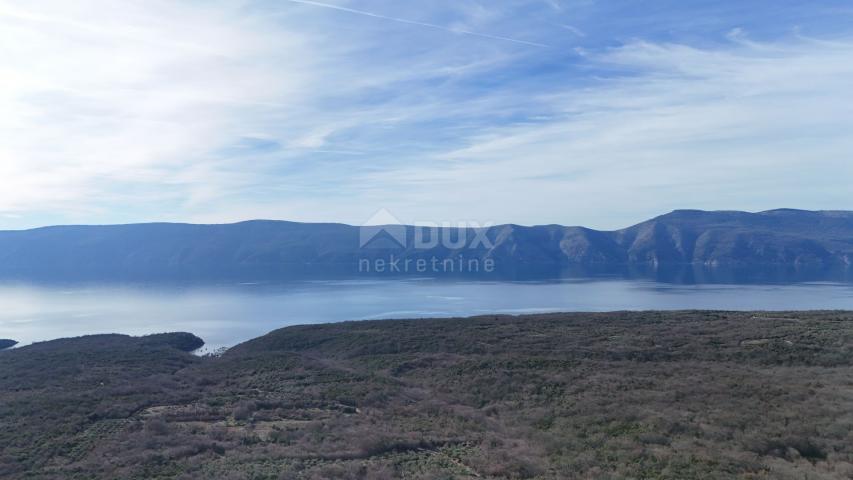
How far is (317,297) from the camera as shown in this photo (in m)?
93.1

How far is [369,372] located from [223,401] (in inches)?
317

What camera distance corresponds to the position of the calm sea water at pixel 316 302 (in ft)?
210

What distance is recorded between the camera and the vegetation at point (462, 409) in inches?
562

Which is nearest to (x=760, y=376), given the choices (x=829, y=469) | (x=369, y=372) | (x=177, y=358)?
(x=829, y=469)

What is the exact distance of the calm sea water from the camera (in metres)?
64.1

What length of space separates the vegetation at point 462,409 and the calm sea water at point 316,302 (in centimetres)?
2480

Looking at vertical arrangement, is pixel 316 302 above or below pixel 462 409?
below

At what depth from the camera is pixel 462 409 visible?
20.8 meters

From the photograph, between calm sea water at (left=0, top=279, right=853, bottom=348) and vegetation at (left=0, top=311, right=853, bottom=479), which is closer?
vegetation at (left=0, top=311, right=853, bottom=479)

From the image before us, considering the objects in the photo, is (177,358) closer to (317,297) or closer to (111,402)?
(111,402)

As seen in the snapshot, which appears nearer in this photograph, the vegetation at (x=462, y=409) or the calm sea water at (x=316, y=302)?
the vegetation at (x=462, y=409)

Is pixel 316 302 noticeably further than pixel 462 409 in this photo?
Yes

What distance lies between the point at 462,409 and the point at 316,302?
222 ft

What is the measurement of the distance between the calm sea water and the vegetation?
2480cm
